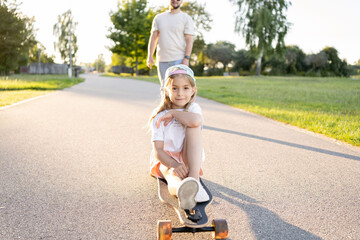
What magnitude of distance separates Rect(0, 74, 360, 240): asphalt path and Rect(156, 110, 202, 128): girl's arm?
661 mm

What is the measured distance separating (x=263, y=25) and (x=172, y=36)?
28413 mm

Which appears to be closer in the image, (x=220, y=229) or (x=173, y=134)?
(x=220, y=229)

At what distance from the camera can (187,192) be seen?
6.86ft

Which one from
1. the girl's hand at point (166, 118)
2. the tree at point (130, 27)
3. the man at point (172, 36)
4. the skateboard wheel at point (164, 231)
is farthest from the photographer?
the tree at point (130, 27)

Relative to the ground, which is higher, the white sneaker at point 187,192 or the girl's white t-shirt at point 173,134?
the girl's white t-shirt at point 173,134

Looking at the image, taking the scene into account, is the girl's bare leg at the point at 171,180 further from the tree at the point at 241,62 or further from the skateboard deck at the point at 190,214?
the tree at the point at 241,62

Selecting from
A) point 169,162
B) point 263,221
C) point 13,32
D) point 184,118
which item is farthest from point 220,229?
point 13,32

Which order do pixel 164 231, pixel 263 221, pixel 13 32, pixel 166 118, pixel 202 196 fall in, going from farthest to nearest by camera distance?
1. pixel 13 32
2. pixel 166 118
3. pixel 263 221
4. pixel 202 196
5. pixel 164 231

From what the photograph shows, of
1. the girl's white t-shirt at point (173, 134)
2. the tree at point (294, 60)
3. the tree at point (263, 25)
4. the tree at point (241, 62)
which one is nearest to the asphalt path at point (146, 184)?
the girl's white t-shirt at point (173, 134)

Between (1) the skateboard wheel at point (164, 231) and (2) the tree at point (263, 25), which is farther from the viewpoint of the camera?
(2) the tree at point (263, 25)

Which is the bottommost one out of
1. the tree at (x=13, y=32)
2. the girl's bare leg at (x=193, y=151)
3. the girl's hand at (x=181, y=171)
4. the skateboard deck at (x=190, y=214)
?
the skateboard deck at (x=190, y=214)

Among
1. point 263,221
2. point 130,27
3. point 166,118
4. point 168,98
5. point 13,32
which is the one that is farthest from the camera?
point 130,27

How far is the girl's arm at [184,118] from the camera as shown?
2471 millimetres

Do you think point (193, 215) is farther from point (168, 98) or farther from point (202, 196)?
point (168, 98)
